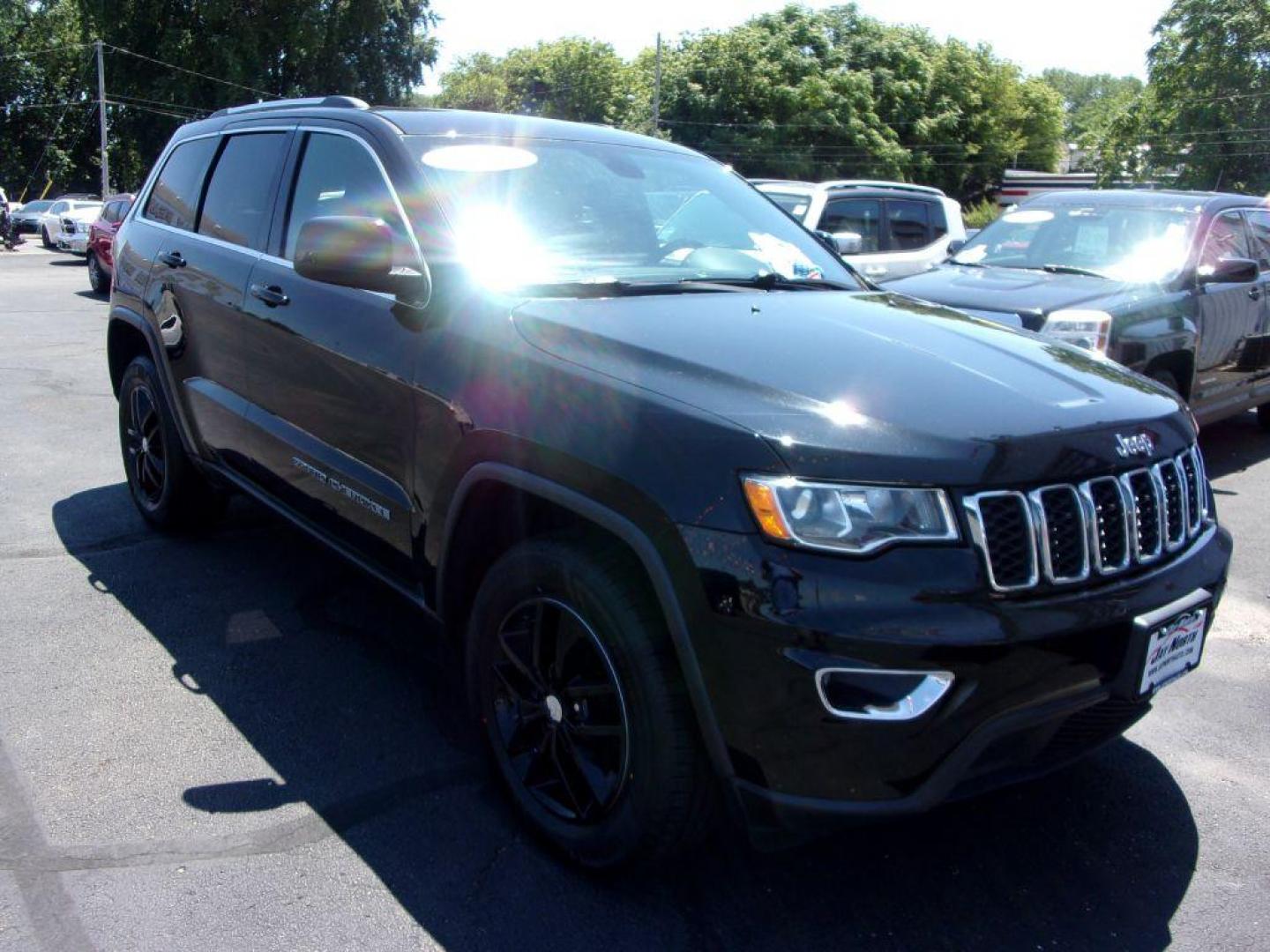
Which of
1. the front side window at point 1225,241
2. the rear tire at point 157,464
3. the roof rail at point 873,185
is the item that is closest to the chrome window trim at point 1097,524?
the rear tire at point 157,464

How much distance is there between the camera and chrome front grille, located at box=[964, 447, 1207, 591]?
93.6 inches

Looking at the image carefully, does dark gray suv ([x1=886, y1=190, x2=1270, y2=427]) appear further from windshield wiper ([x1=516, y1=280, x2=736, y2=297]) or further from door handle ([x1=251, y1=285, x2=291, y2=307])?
door handle ([x1=251, y1=285, x2=291, y2=307])

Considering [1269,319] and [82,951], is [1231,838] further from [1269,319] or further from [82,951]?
[1269,319]

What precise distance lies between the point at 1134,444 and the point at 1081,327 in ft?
12.7

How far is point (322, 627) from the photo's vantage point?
177 inches

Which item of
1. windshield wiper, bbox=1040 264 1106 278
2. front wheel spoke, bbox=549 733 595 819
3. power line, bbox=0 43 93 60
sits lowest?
front wheel spoke, bbox=549 733 595 819

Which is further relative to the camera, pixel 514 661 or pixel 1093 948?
pixel 514 661

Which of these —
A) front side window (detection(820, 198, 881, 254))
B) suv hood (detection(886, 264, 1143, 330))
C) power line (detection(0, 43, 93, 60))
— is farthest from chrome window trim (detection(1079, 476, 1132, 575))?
power line (detection(0, 43, 93, 60))

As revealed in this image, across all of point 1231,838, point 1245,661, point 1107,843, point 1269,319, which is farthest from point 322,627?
point 1269,319

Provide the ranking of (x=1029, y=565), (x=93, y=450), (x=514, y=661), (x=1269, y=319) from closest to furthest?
1. (x=1029, y=565)
2. (x=514, y=661)
3. (x=93, y=450)
4. (x=1269, y=319)

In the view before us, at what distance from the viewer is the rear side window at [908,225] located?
36.1 feet

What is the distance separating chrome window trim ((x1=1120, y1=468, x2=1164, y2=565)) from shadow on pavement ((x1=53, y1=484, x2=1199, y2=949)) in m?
0.89

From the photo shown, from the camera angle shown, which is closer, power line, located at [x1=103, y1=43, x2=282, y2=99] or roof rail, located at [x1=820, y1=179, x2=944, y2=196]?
roof rail, located at [x1=820, y1=179, x2=944, y2=196]

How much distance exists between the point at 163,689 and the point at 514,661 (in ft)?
5.32
